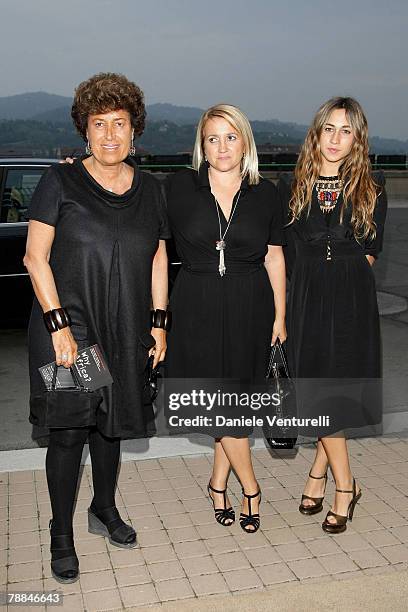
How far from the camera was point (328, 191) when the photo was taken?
3.54 metres

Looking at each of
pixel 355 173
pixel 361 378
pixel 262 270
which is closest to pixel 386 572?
pixel 361 378

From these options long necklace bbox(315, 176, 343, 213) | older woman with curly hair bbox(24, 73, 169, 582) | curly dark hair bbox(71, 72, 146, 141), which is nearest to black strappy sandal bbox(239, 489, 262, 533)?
older woman with curly hair bbox(24, 73, 169, 582)

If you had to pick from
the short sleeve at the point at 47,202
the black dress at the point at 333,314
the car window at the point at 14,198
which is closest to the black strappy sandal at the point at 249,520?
the black dress at the point at 333,314

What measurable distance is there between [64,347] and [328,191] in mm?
1500

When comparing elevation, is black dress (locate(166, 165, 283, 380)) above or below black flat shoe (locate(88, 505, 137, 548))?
above

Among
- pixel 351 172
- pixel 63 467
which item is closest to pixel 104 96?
pixel 351 172

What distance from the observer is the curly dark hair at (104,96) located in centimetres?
301

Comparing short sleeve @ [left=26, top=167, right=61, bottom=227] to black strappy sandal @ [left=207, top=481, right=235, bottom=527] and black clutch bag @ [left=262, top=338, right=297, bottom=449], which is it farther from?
black strappy sandal @ [left=207, top=481, right=235, bottom=527]

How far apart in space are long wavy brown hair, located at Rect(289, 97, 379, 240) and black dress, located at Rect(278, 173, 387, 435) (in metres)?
0.05

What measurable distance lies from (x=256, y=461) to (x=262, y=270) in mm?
1489

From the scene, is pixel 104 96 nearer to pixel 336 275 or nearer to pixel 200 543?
pixel 336 275

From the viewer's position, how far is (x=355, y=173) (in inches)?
136

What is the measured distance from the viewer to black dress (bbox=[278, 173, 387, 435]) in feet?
11.6

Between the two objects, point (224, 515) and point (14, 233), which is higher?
point (14, 233)
